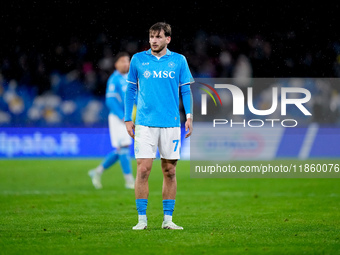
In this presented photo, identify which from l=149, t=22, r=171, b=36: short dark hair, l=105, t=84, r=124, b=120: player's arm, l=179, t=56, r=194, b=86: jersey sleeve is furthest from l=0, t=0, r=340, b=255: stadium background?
l=149, t=22, r=171, b=36: short dark hair

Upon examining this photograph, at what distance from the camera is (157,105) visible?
6441mm

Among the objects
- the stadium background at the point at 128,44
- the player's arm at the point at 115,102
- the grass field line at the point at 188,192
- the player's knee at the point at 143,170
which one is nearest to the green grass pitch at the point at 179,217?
the grass field line at the point at 188,192

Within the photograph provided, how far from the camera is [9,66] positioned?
20.8 m

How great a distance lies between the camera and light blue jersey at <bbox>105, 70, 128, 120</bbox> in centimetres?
1138

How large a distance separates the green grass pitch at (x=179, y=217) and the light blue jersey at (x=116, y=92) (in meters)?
1.41

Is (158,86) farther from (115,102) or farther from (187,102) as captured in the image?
(115,102)

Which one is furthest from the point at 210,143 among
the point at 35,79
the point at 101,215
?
the point at 101,215

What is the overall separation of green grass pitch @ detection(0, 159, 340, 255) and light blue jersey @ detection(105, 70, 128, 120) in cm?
141

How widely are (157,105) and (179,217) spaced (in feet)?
6.05

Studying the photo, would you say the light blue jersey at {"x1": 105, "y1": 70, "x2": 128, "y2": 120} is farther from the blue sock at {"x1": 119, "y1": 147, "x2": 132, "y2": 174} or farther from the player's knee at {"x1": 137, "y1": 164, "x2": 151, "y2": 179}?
the player's knee at {"x1": 137, "y1": 164, "x2": 151, "y2": 179}

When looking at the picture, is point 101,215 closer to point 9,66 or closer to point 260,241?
point 260,241

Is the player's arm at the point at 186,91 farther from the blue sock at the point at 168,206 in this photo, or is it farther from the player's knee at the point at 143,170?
the blue sock at the point at 168,206

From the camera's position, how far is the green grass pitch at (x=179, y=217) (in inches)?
220

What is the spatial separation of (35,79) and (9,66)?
96 centimetres
